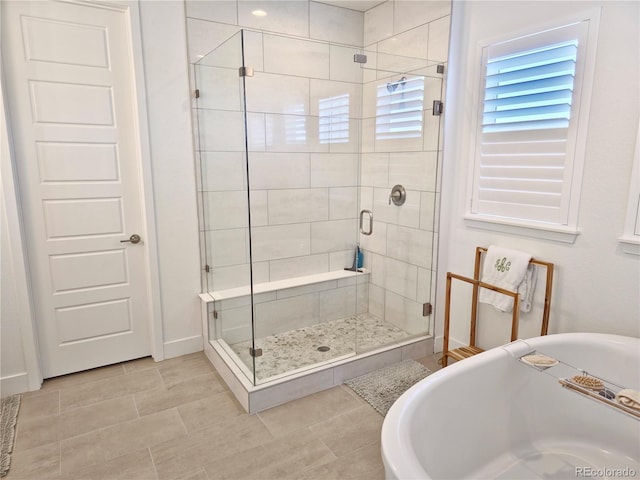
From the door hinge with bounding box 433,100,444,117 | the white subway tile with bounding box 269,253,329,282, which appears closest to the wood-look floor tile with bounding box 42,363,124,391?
the white subway tile with bounding box 269,253,329,282

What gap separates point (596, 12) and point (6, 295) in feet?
11.9

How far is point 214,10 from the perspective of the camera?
285 centimetres

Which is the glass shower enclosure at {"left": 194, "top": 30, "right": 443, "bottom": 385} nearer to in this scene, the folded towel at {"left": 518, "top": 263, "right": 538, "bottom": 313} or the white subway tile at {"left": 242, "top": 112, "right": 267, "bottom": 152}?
the white subway tile at {"left": 242, "top": 112, "right": 267, "bottom": 152}

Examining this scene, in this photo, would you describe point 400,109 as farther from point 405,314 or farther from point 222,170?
point 405,314

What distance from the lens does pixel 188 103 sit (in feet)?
9.40

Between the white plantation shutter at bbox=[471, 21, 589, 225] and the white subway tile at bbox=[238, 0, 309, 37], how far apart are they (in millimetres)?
1414

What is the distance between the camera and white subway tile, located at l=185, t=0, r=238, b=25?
109 inches

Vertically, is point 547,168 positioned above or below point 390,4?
below

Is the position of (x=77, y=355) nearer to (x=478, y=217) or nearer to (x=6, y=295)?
(x=6, y=295)

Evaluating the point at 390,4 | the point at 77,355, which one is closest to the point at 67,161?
the point at 77,355

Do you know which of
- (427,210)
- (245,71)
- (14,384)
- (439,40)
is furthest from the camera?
(427,210)

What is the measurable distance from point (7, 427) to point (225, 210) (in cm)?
175

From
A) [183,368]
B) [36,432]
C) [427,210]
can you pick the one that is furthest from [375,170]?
[36,432]

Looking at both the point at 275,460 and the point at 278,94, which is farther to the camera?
the point at 278,94
